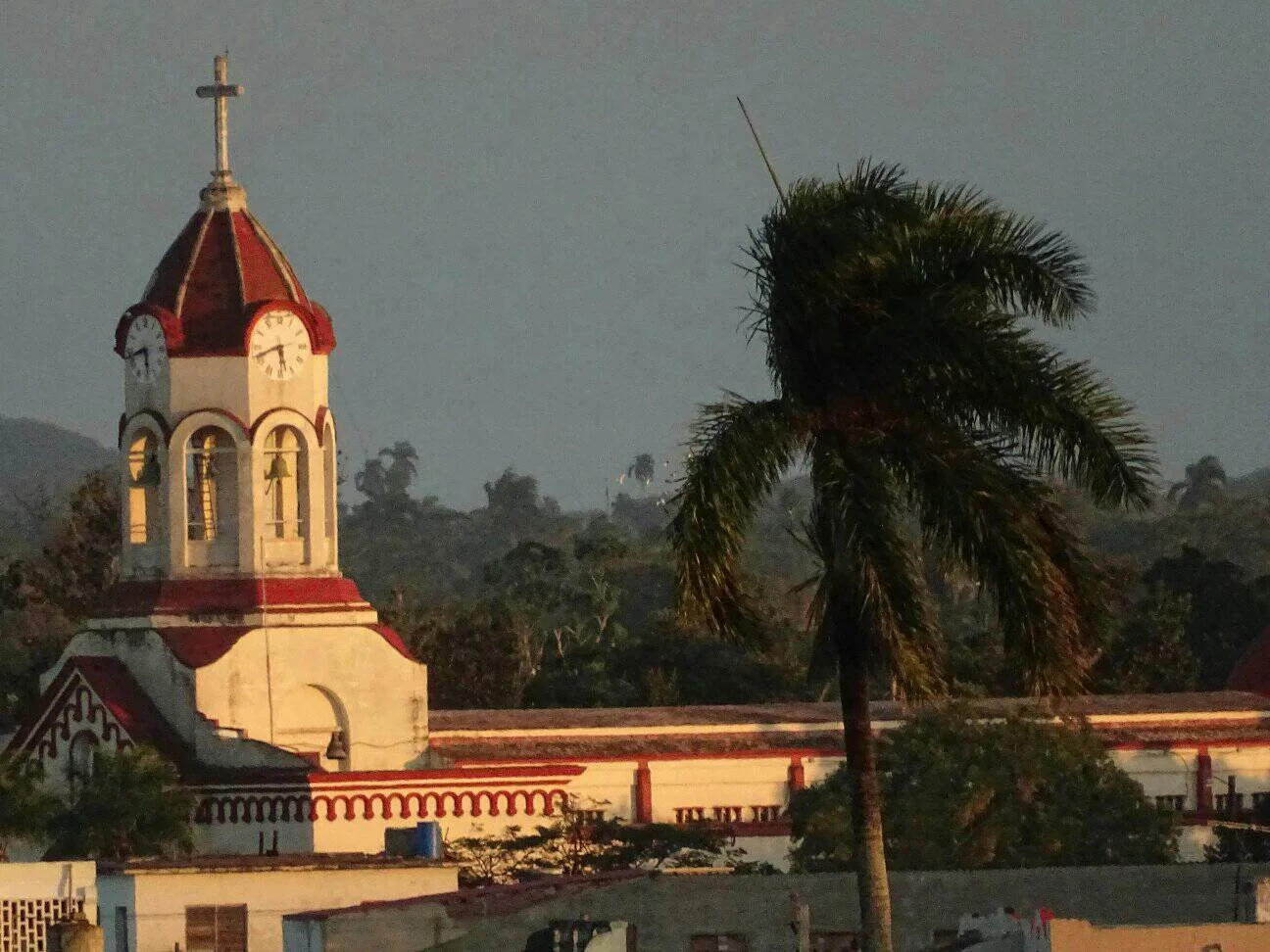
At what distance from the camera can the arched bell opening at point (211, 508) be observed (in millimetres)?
63781

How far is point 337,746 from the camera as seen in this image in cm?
6412

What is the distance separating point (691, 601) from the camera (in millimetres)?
36688

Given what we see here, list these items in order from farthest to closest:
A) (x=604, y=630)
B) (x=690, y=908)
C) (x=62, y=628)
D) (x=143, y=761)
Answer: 1. (x=604, y=630)
2. (x=62, y=628)
3. (x=143, y=761)
4. (x=690, y=908)

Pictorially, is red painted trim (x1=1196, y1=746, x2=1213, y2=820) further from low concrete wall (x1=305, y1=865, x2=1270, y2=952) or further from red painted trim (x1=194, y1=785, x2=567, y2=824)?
low concrete wall (x1=305, y1=865, x2=1270, y2=952)

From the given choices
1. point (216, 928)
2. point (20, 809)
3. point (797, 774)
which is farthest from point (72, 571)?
point (216, 928)

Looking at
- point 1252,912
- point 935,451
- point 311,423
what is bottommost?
point 1252,912

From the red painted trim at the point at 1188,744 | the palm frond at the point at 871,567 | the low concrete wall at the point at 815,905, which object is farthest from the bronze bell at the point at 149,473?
the palm frond at the point at 871,567

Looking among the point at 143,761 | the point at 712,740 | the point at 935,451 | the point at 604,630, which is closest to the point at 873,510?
the point at 935,451

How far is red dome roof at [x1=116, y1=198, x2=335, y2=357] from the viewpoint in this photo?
63.6 m

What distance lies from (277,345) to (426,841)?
12382 mm

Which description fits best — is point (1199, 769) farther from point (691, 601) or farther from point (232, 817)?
point (691, 601)

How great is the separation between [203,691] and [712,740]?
10358mm

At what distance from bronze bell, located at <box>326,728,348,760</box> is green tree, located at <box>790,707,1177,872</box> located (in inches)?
250

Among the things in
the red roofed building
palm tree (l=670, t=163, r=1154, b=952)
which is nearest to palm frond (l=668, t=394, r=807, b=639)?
palm tree (l=670, t=163, r=1154, b=952)
